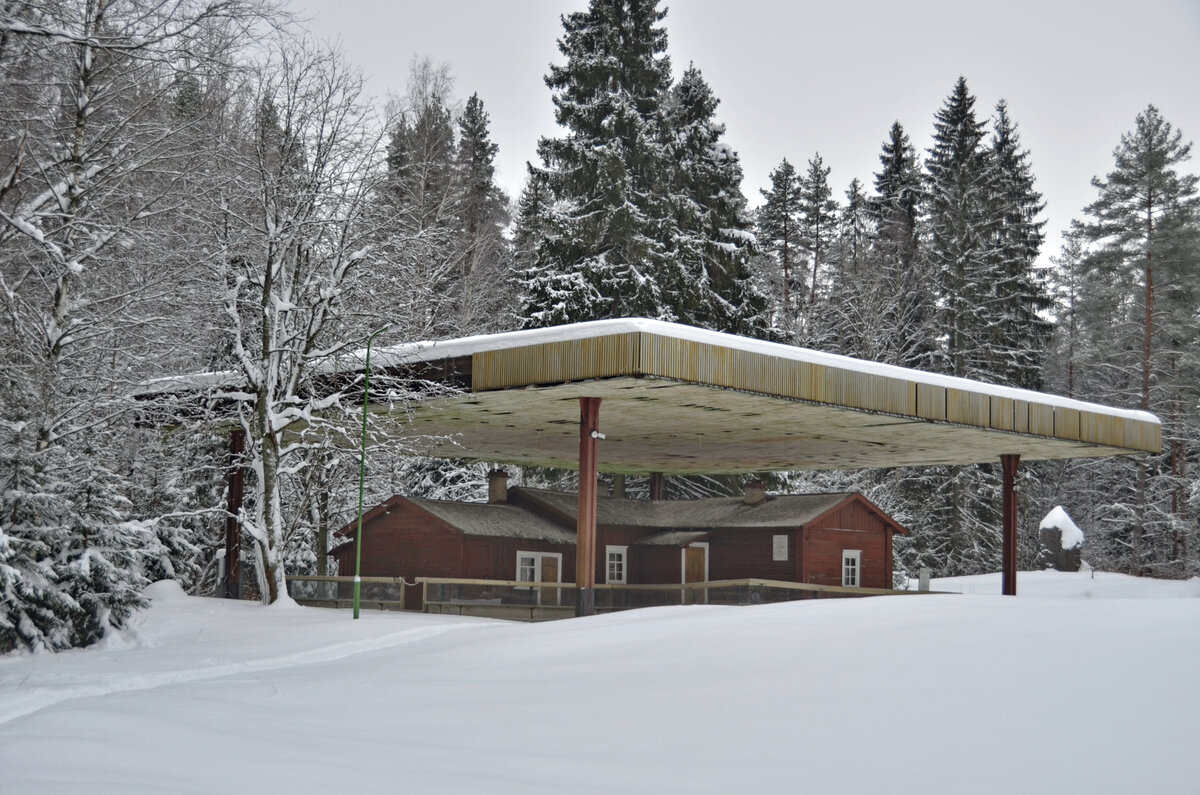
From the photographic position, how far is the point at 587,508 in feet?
65.2

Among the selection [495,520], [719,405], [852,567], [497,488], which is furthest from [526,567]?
[719,405]

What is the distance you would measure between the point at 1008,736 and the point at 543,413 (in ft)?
51.6

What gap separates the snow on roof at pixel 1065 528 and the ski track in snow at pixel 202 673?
29320 mm

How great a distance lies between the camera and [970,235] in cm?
4644

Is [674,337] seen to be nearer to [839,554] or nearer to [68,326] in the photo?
[68,326]

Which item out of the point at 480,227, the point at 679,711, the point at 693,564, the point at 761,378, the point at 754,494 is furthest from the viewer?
the point at 480,227

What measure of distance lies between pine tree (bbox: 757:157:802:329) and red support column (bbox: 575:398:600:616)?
35.2m

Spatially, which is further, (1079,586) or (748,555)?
(1079,586)

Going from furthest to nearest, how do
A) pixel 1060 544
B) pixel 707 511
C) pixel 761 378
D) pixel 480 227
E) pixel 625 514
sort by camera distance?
pixel 480 227, pixel 1060 544, pixel 707 511, pixel 625 514, pixel 761 378

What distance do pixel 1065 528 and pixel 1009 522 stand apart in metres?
16.2

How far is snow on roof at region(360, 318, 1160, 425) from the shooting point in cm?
1778

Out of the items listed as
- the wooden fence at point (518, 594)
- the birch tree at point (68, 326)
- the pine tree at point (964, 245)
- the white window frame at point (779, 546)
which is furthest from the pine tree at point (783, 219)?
the birch tree at point (68, 326)

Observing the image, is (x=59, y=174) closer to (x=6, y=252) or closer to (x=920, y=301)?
(x=6, y=252)

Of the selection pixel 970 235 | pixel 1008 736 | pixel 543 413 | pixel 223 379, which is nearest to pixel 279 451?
pixel 223 379
